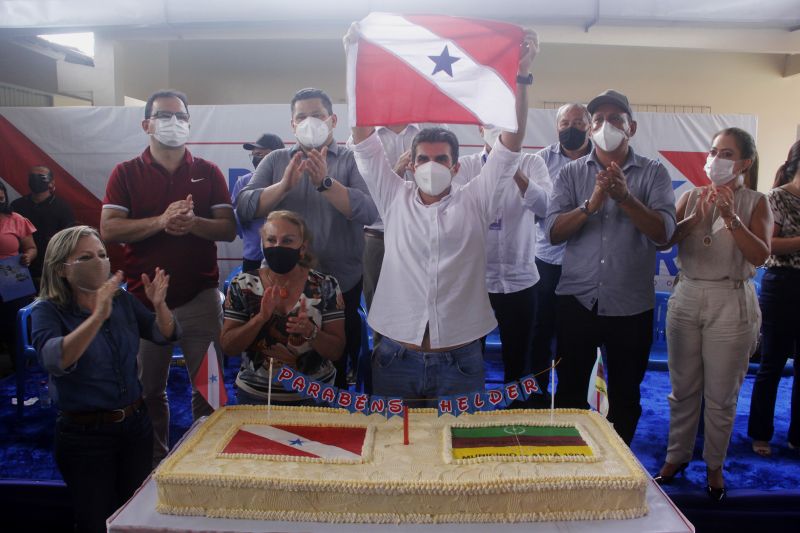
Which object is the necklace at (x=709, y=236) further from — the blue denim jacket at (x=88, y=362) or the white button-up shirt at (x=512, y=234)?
the blue denim jacket at (x=88, y=362)

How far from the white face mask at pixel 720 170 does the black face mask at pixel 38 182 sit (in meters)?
5.13

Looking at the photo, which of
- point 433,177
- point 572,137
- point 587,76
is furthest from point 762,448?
point 587,76

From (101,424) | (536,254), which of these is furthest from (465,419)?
(536,254)

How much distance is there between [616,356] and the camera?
100 inches

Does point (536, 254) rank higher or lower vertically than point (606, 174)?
lower

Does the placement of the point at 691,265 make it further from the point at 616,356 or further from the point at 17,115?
the point at 17,115

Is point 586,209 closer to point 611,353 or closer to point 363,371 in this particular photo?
point 611,353

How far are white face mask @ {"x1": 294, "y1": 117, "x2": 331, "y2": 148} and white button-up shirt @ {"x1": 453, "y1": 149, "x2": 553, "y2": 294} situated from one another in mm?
737

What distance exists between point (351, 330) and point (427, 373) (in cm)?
85

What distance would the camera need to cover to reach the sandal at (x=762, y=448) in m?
3.27

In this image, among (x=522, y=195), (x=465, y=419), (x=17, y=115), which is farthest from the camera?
(x=17, y=115)

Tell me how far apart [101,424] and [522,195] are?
215 cm

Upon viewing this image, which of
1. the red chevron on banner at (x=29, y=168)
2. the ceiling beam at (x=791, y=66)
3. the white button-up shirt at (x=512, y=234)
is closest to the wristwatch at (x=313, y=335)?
the white button-up shirt at (x=512, y=234)

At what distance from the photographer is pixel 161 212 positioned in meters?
2.67
